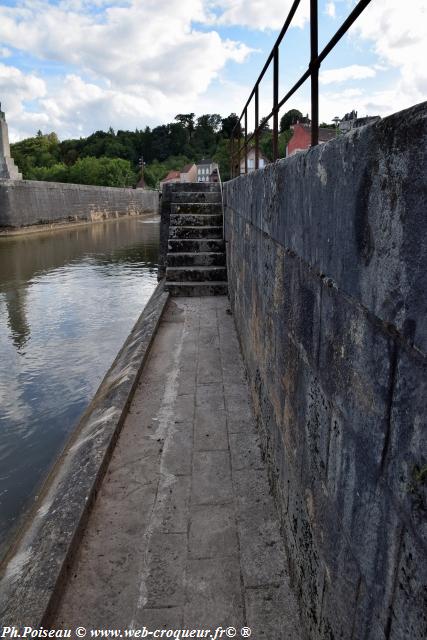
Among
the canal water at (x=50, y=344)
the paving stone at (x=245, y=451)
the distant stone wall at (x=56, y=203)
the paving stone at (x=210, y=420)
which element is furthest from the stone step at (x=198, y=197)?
the distant stone wall at (x=56, y=203)

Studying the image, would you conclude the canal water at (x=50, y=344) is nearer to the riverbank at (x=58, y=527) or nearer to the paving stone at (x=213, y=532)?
the riverbank at (x=58, y=527)

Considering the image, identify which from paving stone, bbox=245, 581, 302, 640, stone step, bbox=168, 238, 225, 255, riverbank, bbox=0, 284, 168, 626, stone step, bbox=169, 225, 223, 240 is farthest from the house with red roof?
stone step, bbox=169, 225, 223, 240

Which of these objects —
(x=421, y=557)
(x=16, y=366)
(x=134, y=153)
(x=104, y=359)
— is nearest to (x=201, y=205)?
(x=104, y=359)

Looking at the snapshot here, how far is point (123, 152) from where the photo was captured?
374 feet

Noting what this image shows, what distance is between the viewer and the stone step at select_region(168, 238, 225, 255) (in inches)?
388

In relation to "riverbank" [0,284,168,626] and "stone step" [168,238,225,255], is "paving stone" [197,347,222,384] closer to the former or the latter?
"riverbank" [0,284,168,626]

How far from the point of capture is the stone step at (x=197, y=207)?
11242 mm

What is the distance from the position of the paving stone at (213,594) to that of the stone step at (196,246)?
25.5 feet

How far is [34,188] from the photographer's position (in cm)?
2852

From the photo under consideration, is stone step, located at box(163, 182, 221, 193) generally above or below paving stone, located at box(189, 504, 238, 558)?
above

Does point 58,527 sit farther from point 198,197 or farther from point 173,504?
point 198,197

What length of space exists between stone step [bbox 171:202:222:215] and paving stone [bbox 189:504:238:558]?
8.98 m

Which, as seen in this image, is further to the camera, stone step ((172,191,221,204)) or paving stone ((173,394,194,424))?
stone step ((172,191,221,204))

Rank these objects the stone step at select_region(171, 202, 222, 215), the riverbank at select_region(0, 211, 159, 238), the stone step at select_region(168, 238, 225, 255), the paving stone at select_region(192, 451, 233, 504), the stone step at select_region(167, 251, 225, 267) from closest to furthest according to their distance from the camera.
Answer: the paving stone at select_region(192, 451, 233, 504), the stone step at select_region(167, 251, 225, 267), the stone step at select_region(168, 238, 225, 255), the stone step at select_region(171, 202, 222, 215), the riverbank at select_region(0, 211, 159, 238)
